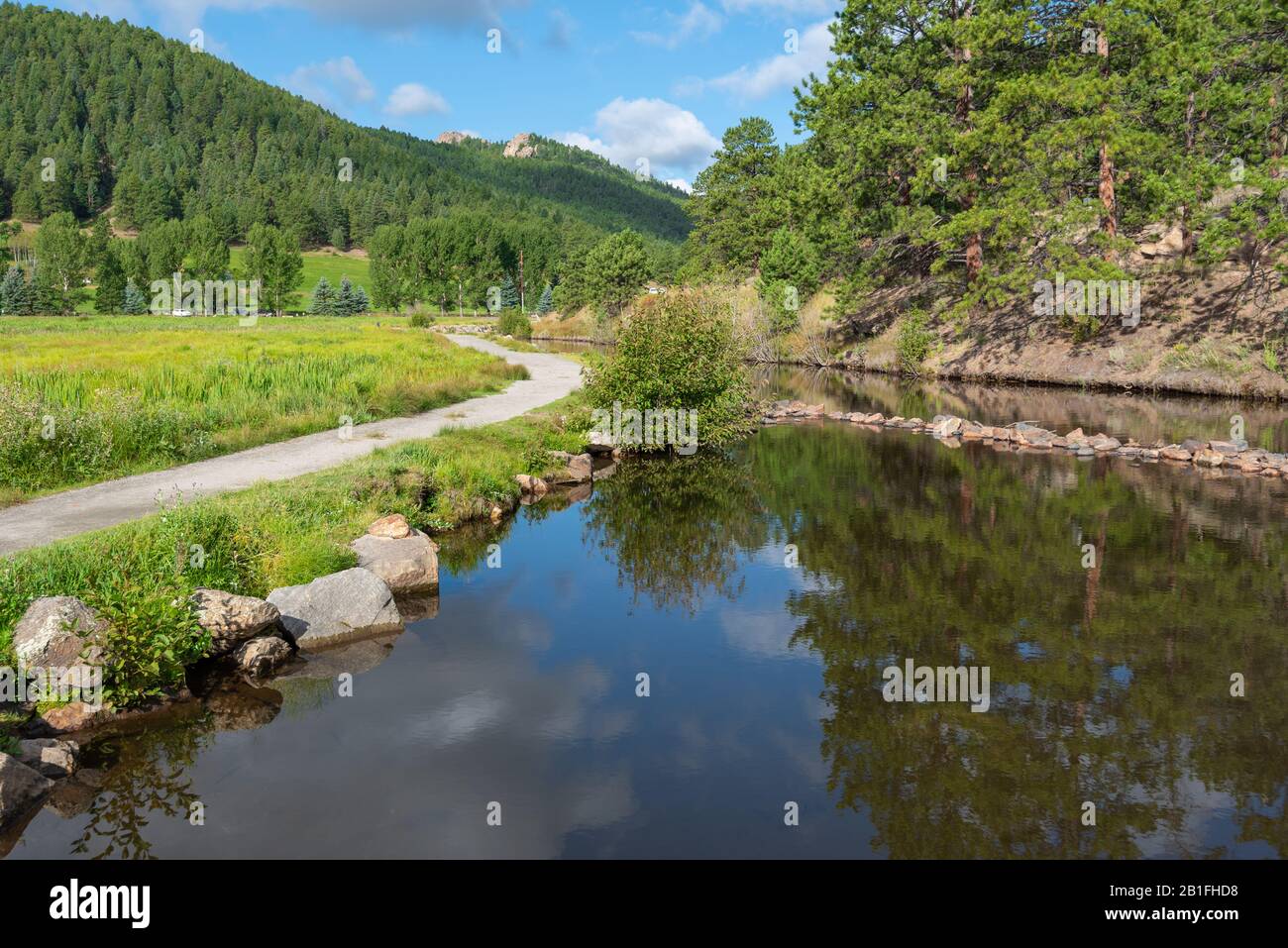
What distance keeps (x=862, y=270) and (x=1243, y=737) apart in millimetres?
41237

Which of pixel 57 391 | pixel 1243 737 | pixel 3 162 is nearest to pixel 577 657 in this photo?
pixel 1243 737

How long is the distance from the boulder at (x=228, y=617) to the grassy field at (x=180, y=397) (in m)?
6.25

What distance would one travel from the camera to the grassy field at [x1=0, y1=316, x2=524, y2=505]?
55.1 feet

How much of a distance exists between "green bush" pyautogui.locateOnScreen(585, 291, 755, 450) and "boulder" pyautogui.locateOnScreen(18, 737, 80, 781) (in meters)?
18.9

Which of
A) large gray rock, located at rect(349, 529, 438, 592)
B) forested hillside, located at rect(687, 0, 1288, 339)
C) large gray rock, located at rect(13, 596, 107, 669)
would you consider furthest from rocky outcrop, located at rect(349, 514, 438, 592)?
forested hillside, located at rect(687, 0, 1288, 339)

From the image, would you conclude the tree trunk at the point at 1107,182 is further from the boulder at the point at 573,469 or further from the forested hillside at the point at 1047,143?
the boulder at the point at 573,469

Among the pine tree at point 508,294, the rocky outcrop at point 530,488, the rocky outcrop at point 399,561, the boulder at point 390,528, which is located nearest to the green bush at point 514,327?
the pine tree at point 508,294

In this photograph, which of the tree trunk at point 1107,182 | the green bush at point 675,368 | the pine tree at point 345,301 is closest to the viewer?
the green bush at point 675,368

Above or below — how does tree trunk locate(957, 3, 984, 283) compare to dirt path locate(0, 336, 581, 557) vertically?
above

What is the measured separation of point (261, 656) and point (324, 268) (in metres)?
166

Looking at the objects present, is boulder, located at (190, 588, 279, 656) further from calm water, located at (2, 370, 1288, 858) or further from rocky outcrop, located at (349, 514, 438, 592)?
rocky outcrop, located at (349, 514, 438, 592)

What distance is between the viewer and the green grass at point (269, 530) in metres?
10.5
